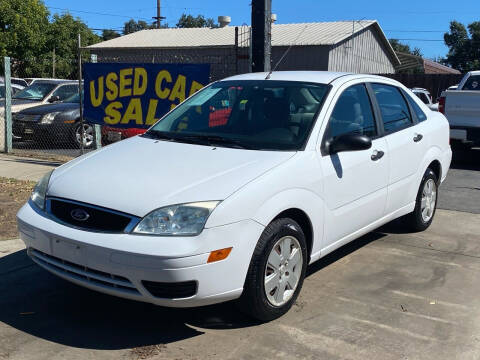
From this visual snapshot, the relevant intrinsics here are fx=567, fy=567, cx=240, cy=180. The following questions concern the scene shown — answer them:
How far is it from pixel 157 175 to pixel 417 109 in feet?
10.8

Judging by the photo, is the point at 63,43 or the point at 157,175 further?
the point at 63,43

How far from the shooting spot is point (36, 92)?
14.2 m

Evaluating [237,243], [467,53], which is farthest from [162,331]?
[467,53]

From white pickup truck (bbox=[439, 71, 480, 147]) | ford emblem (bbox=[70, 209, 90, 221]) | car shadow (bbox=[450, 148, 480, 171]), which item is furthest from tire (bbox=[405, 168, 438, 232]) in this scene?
white pickup truck (bbox=[439, 71, 480, 147])

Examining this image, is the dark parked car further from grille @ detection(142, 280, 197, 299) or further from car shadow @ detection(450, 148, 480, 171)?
grille @ detection(142, 280, 197, 299)

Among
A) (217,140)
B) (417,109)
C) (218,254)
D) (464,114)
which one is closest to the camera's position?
(218,254)

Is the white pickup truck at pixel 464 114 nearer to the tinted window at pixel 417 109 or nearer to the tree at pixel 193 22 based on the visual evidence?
the tinted window at pixel 417 109

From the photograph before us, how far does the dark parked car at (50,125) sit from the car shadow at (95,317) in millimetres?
7858

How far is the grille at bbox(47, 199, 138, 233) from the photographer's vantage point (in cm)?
345

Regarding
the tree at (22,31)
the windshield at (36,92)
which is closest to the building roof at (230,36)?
the tree at (22,31)

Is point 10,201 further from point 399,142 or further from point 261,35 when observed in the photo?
point 399,142

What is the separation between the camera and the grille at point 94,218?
3453mm

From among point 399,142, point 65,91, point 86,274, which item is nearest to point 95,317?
point 86,274

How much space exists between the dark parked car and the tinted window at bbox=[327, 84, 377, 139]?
26.6 ft
